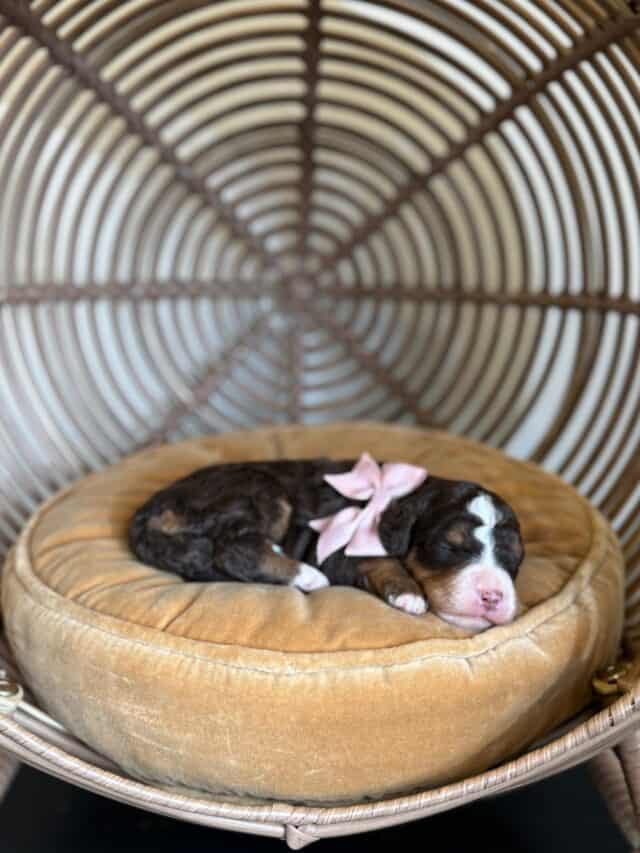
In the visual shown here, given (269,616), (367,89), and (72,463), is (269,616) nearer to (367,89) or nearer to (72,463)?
(72,463)

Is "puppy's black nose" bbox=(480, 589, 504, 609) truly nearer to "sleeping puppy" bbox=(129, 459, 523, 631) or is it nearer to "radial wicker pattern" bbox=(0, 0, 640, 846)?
"sleeping puppy" bbox=(129, 459, 523, 631)

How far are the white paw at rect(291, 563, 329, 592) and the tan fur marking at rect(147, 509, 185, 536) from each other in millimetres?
209

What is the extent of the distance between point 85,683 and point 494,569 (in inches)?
22.9

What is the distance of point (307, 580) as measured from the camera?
1472mm

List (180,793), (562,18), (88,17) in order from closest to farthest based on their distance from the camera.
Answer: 1. (180,793)
2. (562,18)
3. (88,17)

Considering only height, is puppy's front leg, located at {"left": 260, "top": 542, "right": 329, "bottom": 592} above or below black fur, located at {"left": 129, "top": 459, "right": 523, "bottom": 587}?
below

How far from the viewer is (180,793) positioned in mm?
1302

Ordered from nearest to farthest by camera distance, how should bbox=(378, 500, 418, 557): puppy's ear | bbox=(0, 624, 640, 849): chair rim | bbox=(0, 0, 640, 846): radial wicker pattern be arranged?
bbox=(0, 624, 640, 849): chair rim → bbox=(378, 500, 418, 557): puppy's ear → bbox=(0, 0, 640, 846): radial wicker pattern

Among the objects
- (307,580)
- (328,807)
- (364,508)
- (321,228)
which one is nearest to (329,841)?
(328,807)

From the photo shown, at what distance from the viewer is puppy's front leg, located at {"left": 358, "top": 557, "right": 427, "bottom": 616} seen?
1.34 meters

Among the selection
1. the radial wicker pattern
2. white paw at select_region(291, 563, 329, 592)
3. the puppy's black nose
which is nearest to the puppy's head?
the puppy's black nose

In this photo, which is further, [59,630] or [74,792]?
[74,792]

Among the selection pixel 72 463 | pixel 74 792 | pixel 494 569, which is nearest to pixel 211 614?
pixel 494 569

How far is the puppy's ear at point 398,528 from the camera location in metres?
1.44
